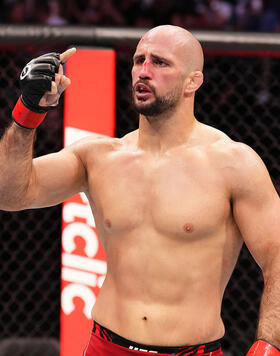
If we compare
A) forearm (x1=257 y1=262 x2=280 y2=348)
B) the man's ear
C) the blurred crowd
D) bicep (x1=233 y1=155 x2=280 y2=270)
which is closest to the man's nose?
the man's ear

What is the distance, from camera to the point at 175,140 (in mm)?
1654

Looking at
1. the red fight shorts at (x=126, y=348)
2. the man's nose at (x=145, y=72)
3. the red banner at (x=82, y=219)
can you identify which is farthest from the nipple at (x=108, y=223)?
the red banner at (x=82, y=219)

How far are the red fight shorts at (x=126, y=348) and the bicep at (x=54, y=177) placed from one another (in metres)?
0.34

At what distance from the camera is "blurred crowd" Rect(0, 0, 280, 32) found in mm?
3742

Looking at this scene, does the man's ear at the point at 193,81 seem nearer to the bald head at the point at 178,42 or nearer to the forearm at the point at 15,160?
the bald head at the point at 178,42

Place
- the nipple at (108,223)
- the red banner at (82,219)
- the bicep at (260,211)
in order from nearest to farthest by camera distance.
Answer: the bicep at (260,211) → the nipple at (108,223) → the red banner at (82,219)

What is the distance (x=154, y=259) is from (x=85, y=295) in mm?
795

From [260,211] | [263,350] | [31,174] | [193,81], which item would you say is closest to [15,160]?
[31,174]

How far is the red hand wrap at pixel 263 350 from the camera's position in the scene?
55.7 inches

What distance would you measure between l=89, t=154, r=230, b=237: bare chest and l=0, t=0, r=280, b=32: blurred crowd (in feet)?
7.20

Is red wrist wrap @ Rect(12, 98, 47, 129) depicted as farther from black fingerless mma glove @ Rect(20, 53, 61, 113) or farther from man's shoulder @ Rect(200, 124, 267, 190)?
man's shoulder @ Rect(200, 124, 267, 190)

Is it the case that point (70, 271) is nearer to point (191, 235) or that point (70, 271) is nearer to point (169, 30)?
point (191, 235)

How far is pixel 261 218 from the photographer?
5.00 ft

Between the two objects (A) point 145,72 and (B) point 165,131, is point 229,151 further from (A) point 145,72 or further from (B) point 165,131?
(A) point 145,72
